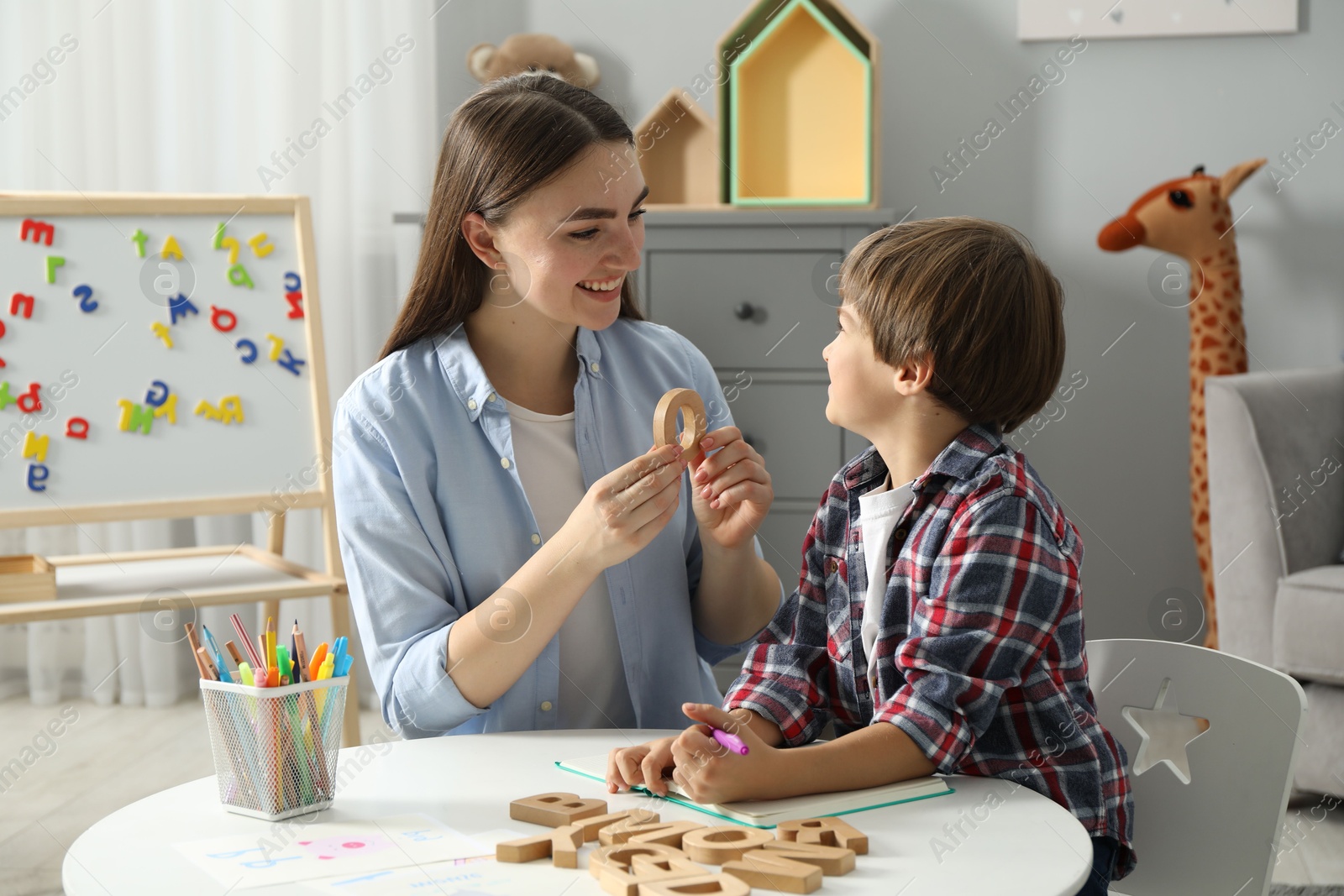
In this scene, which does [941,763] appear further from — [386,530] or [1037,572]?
[386,530]

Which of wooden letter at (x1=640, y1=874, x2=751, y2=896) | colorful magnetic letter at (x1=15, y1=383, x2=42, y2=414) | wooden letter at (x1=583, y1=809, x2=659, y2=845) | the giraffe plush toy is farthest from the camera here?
the giraffe plush toy

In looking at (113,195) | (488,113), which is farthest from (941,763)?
(113,195)

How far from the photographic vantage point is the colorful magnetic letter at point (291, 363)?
2529 mm

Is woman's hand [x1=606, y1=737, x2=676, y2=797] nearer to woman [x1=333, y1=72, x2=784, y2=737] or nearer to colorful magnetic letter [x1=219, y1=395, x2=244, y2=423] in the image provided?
woman [x1=333, y1=72, x2=784, y2=737]

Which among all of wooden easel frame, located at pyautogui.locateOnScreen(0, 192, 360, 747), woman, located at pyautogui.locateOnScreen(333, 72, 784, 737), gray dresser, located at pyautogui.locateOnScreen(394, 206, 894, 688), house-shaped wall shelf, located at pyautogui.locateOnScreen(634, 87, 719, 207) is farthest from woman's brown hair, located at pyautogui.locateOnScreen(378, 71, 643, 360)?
house-shaped wall shelf, located at pyautogui.locateOnScreen(634, 87, 719, 207)

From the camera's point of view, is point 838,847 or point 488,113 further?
point 488,113

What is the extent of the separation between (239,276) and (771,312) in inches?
45.4

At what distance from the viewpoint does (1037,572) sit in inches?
40.7

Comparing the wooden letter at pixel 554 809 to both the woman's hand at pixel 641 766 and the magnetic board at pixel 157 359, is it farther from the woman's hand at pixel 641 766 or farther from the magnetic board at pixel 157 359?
the magnetic board at pixel 157 359

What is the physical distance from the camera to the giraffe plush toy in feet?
9.43

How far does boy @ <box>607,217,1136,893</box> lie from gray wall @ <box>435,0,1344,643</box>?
2152 millimetres

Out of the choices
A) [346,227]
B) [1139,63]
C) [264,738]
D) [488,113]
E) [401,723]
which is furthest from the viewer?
[346,227]

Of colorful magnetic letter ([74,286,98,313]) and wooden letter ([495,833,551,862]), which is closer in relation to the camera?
wooden letter ([495,833,551,862])

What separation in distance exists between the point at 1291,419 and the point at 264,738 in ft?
7.88
